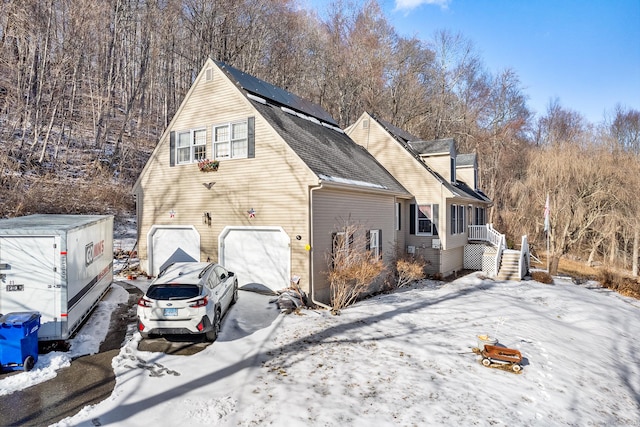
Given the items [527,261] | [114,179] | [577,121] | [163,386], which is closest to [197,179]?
[163,386]

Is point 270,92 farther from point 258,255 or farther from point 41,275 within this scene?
point 41,275

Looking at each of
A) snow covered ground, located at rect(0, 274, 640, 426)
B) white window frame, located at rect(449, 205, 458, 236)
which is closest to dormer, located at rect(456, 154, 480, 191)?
white window frame, located at rect(449, 205, 458, 236)

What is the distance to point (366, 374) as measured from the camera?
7195 mm

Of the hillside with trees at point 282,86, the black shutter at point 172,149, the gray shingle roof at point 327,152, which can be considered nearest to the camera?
the gray shingle roof at point 327,152

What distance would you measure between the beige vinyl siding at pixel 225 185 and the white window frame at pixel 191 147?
232 mm

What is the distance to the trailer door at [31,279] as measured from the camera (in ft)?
Answer: 24.6

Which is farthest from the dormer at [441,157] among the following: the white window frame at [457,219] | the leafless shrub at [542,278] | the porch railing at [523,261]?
the leafless shrub at [542,278]

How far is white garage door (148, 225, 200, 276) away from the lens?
15195mm

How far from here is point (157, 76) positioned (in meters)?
39.3

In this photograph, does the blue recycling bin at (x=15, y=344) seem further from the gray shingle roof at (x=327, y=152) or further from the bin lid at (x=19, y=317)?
the gray shingle roof at (x=327, y=152)

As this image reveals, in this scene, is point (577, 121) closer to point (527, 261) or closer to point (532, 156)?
point (532, 156)

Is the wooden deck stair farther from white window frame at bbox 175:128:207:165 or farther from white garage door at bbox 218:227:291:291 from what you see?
white window frame at bbox 175:128:207:165

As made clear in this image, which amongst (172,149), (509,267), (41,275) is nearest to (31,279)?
(41,275)

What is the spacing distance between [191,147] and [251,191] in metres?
3.80
